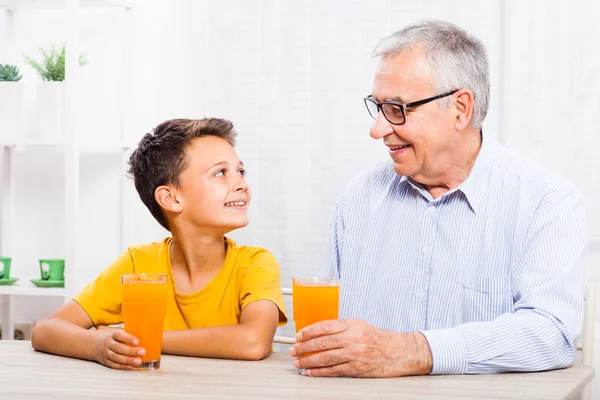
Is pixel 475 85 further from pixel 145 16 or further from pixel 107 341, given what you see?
pixel 145 16

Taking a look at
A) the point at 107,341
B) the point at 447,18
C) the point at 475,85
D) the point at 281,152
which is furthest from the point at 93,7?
the point at 107,341

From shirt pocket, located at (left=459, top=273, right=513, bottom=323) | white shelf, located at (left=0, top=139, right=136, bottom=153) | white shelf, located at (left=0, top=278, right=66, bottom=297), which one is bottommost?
white shelf, located at (left=0, top=278, right=66, bottom=297)

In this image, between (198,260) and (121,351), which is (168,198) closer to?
(198,260)

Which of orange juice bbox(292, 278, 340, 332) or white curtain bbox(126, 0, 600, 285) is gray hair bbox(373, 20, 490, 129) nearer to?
orange juice bbox(292, 278, 340, 332)

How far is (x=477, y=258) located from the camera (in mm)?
1845

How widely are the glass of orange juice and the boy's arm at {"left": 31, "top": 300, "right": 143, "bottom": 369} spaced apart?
0.05ft

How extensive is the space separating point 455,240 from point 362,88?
1019mm

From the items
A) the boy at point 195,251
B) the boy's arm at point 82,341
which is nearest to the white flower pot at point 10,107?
the boy at point 195,251

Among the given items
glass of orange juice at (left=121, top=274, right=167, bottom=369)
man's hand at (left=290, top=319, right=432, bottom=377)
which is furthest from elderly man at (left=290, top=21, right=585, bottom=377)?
glass of orange juice at (left=121, top=274, right=167, bottom=369)

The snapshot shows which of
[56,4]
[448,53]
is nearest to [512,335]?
[448,53]

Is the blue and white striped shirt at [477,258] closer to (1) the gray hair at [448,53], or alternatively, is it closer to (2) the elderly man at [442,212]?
(2) the elderly man at [442,212]

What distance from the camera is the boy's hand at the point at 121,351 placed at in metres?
1.46

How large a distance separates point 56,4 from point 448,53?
1648 mm

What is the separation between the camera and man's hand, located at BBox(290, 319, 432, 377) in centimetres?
140
